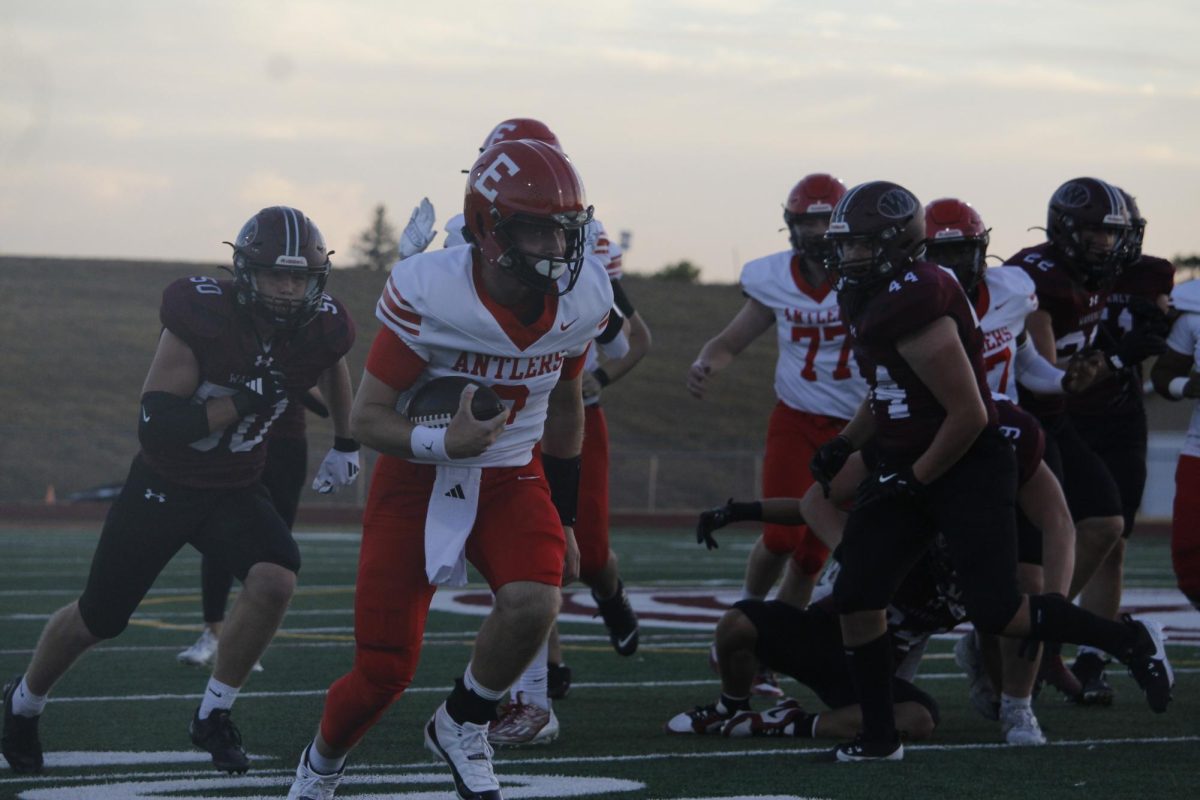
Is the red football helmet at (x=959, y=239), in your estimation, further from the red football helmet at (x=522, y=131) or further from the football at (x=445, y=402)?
the football at (x=445, y=402)

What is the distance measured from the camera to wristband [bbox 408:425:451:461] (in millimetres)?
4176

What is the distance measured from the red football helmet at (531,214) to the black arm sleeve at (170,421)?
139 centimetres

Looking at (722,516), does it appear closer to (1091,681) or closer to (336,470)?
(336,470)

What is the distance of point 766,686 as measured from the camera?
7.09m

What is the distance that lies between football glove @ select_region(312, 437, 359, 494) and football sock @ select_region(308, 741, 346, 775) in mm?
1727

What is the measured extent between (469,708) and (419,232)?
2.76 m

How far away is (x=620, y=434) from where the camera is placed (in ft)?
127

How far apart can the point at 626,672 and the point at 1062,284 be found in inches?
97.0

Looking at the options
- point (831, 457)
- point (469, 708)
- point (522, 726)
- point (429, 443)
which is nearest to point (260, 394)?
point (522, 726)

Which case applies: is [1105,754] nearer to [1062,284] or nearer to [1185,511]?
[1185,511]

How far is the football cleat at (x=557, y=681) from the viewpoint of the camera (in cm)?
686

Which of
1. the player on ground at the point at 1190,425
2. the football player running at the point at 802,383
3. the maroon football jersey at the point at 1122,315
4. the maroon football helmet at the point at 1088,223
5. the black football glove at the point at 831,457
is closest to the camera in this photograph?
the black football glove at the point at 831,457

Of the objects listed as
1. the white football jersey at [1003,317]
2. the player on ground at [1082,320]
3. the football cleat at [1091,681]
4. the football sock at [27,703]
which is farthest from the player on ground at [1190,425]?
the football sock at [27,703]

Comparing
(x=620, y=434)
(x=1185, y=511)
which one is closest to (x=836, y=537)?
(x=1185, y=511)
